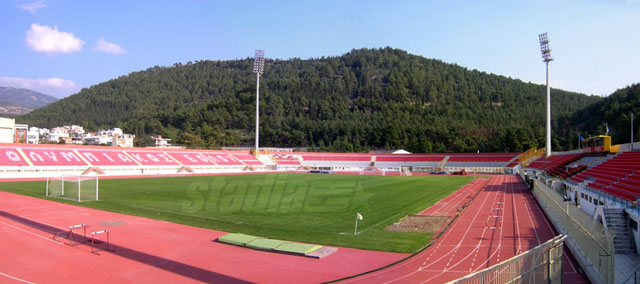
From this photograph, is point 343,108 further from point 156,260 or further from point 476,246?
point 156,260

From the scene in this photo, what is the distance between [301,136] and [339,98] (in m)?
42.7

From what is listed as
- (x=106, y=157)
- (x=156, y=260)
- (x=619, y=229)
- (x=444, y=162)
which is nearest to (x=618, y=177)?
(x=619, y=229)

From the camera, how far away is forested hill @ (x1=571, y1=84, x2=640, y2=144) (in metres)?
→ 64.2

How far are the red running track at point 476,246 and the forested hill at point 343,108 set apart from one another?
225 feet

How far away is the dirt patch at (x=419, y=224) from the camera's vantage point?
52.9ft

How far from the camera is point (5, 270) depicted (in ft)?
32.1

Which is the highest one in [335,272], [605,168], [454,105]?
[454,105]

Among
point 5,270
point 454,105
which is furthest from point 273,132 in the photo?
point 5,270

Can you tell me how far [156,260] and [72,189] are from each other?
18861 mm

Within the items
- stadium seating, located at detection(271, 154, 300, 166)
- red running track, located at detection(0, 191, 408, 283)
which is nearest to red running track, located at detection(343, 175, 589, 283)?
red running track, located at detection(0, 191, 408, 283)

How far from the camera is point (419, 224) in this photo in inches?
680

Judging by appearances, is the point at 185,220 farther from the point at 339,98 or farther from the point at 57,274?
the point at 339,98

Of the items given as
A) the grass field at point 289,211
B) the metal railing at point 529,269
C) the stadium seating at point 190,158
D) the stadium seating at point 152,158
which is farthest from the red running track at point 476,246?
the stadium seating at point 190,158

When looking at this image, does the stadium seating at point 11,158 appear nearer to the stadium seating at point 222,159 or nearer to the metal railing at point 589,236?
the stadium seating at point 222,159
